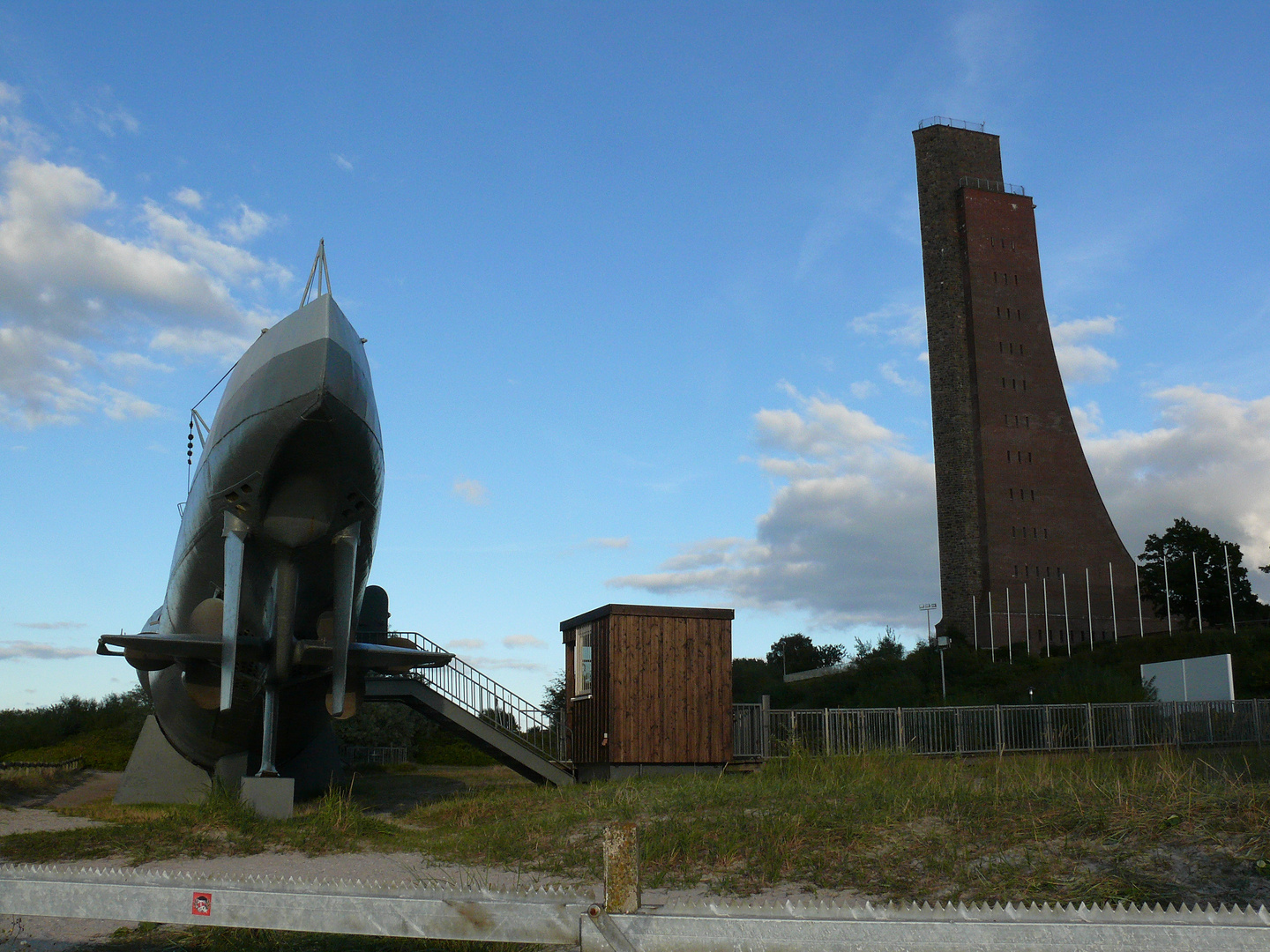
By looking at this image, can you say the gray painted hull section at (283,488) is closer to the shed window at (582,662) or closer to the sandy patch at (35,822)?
the sandy patch at (35,822)

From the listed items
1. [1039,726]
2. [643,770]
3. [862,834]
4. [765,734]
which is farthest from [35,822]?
[1039,726]

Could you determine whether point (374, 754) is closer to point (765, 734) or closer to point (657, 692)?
point (657, 692)

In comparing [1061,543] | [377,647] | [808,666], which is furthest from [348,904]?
[808,666]

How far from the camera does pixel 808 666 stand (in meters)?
100

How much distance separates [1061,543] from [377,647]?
65050 mm

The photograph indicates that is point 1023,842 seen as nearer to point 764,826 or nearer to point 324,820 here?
point 764,826

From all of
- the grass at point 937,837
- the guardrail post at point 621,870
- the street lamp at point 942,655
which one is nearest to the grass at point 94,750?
the grass at point 937,837

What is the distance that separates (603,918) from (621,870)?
0.17 m

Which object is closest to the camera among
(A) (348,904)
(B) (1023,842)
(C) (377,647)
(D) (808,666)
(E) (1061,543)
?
(A) (348,904)

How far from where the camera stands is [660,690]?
19.5 metres

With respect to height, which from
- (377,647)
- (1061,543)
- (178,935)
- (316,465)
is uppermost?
(1061,543)

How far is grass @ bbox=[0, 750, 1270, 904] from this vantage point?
7.66 metres

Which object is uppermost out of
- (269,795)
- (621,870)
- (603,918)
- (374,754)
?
(621,870)

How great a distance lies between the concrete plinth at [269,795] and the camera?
1273 centimetres
